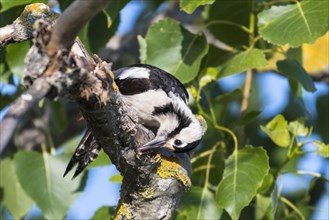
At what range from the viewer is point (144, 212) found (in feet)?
12.3

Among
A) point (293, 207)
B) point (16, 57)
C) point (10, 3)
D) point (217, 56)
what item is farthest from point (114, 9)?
→ point (293, 207)

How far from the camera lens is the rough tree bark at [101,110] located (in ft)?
8.77

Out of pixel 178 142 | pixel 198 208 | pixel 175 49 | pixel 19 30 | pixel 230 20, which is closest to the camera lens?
pixel 19 30

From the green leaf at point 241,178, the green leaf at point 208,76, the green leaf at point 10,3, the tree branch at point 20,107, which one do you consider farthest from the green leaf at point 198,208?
the tree branch at point 20,107

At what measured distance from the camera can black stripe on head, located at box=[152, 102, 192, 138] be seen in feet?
13.9

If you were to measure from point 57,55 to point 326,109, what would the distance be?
11.4 feet

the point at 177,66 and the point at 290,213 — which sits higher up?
the point at 177,66

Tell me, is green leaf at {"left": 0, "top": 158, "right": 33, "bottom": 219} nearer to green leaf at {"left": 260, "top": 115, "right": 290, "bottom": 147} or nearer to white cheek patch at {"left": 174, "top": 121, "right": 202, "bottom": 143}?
white cheek patch at {"left": 174, "top": 121, "right": 202, "bottom": 143}

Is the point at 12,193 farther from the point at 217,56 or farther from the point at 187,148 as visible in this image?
the point at 187,148

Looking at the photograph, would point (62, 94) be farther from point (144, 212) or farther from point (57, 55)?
point (144, 212)

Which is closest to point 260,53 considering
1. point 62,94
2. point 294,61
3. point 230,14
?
point 294,61

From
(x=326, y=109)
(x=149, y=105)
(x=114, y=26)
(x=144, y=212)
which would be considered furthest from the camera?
(x=326, y=109)

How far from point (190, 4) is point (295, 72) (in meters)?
0.73

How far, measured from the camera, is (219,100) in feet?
16.7
